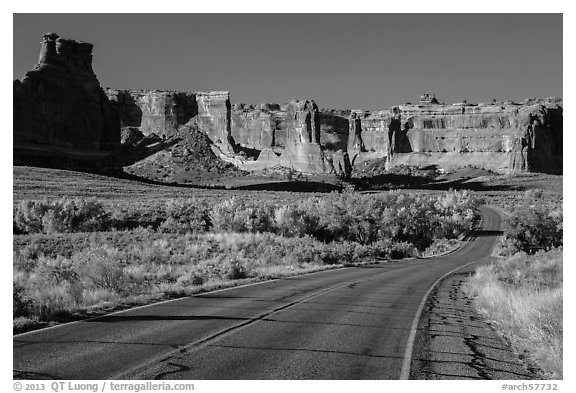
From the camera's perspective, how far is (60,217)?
144 feet

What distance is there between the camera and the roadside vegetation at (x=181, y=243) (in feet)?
57.2

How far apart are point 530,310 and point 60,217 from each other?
3705cm

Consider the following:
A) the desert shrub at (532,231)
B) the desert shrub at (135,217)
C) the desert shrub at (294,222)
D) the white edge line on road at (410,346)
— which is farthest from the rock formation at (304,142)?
the white edge line on road at (410,346)

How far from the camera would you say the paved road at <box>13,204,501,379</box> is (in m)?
8.63

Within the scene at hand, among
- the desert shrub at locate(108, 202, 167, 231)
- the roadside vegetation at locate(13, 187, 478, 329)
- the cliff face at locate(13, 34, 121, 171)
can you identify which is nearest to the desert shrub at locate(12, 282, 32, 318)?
the roadside vegetation at locate(13, 187, 478, 329)

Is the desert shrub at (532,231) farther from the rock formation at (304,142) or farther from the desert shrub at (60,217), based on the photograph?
the rock formation at (304,142)

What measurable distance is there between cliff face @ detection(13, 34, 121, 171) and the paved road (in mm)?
81007

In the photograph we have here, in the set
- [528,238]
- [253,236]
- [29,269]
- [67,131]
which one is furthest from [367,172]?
[29,269]

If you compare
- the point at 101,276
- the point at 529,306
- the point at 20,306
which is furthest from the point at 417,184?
the point at 20,306

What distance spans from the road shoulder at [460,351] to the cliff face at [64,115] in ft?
272

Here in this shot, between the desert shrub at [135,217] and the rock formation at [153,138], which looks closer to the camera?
the desert shrub at [135,217]

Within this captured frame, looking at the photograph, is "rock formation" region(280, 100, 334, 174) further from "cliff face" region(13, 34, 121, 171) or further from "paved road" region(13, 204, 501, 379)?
"paved road" region(13, 204, 501, 379)

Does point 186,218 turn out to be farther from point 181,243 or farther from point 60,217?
point 181,243

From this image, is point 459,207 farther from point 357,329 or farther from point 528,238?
point 357,329
